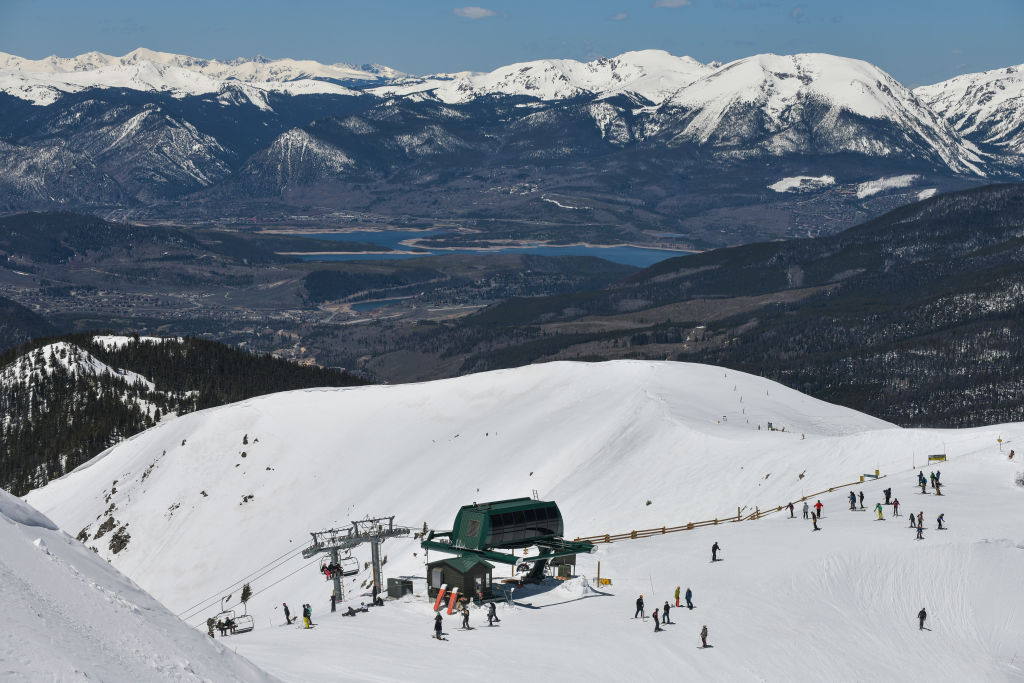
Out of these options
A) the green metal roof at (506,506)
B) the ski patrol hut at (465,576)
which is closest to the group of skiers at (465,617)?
the ski patrol hut at (465,576)

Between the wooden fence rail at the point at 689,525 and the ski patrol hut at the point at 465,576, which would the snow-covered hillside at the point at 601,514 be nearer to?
the wooden fence rail at the point at 689,525

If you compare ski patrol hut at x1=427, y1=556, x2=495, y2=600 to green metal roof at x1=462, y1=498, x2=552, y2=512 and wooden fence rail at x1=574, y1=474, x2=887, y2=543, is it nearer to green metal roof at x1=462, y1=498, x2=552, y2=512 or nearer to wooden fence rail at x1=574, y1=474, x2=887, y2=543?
green metal roof at x1=462, y1=498, x2=552, y2=512

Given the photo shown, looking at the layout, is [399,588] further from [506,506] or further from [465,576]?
[506,506]

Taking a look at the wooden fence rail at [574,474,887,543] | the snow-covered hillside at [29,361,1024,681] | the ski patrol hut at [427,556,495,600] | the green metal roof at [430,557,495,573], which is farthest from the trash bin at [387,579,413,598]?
the wooden fence rail at [574,474,887,543]

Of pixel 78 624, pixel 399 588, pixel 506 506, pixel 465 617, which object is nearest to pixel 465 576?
pixel 465 617

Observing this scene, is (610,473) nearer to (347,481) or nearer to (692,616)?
(347,481)

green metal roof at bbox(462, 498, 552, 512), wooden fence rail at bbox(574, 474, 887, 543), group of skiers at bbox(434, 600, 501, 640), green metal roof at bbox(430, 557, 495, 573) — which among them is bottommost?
group of skiers at bbox(434, 600, 501, 640)

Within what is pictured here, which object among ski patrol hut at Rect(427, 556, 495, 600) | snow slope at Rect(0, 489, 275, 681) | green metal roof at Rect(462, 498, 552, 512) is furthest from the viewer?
green metal roof at Rect(462, 498, 552, 512)
